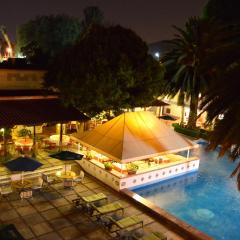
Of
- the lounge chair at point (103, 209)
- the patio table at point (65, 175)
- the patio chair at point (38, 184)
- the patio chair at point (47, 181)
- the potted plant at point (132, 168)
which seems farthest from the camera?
the potted plant at point (132, 168)

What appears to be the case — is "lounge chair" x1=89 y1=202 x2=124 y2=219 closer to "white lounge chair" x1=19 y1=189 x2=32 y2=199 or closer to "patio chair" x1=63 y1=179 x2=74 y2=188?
"patio chair" x1=63 y1=179 x2=74 y2=188

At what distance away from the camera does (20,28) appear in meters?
75.6

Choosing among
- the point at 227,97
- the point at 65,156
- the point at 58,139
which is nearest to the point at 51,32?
the point at 58,139

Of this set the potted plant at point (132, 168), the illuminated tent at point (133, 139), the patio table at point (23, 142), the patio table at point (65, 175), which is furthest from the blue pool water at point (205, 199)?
the patio table at point (23, 142)

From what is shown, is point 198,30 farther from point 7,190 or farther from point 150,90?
point 7,190

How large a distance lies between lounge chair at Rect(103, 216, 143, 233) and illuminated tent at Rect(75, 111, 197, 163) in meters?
4.78

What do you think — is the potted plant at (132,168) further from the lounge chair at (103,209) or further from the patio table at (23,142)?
the patio table at (23,142)

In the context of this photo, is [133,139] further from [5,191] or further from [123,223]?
[5,191]

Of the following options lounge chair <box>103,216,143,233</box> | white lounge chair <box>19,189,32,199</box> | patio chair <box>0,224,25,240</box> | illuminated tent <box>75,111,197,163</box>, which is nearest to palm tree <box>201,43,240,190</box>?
lounge chair <box>103,216,143,233</box>

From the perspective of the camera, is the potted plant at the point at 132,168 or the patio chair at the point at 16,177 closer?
the patio chair at the point at 16,177

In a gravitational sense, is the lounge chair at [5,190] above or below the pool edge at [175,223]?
above

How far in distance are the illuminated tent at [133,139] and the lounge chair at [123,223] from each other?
478 cm

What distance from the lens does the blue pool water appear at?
16.5m

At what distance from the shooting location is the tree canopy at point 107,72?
22469 millimetres
